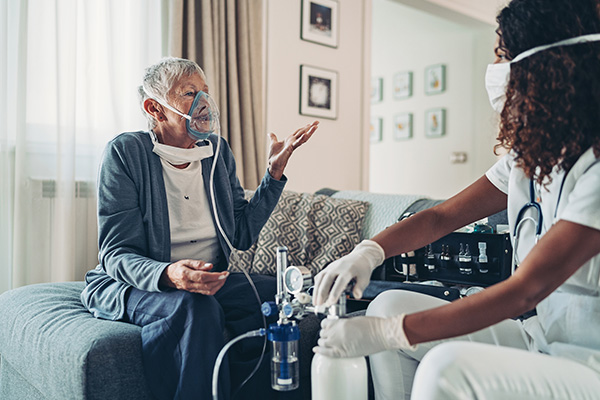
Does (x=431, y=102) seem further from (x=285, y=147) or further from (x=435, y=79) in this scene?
(x=285, y=147)

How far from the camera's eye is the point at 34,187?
9.09 ft

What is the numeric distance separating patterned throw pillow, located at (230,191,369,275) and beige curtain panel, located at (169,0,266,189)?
804 millimetres

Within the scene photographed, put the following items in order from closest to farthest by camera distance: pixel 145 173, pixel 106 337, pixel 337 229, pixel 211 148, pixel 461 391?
pixel 461 391 → pixel 106 337 → pixel 145 173 → pixel 211 148 → pixel 337 229

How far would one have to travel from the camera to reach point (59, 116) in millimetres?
2816

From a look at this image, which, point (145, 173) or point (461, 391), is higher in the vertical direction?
point (145, 173)

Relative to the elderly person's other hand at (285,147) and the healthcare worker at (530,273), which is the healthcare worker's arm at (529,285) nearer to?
the healthcare worker at (530,273)

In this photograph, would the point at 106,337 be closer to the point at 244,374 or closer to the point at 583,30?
the point at 244,374

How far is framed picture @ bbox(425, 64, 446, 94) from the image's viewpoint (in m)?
5.86

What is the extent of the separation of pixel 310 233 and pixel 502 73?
166 cm

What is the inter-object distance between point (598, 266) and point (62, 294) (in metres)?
1.69

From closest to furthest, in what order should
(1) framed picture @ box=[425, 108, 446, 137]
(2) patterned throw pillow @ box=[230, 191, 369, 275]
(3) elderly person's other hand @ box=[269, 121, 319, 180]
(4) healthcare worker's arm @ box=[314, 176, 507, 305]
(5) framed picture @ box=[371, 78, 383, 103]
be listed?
(4) healthcare worker's arm @ box=[314, 176, 507, 305] < (3) elderly person's other hand @ box=[269, 121, 319, 180] < (2) patterned throw pillow @ box=[230, 191, 369, 275] < (1) framed picture @ box=[425, 108, 446, 137] < (5) framed picture @ box=[371, 78, 383, 103]

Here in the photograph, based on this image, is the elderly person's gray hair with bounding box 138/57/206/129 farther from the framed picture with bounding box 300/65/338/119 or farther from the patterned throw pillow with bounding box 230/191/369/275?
the framed picture with bounding box 300/65/338/119

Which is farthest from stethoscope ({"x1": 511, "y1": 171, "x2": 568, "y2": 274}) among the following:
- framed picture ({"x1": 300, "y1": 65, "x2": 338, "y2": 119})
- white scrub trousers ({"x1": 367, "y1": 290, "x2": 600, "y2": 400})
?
framed picture ({"x1": 300, "y1": 65, "x2": 338, "y2": 119})

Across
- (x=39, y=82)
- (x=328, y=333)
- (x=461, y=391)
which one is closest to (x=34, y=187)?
(x=39, y=82)
